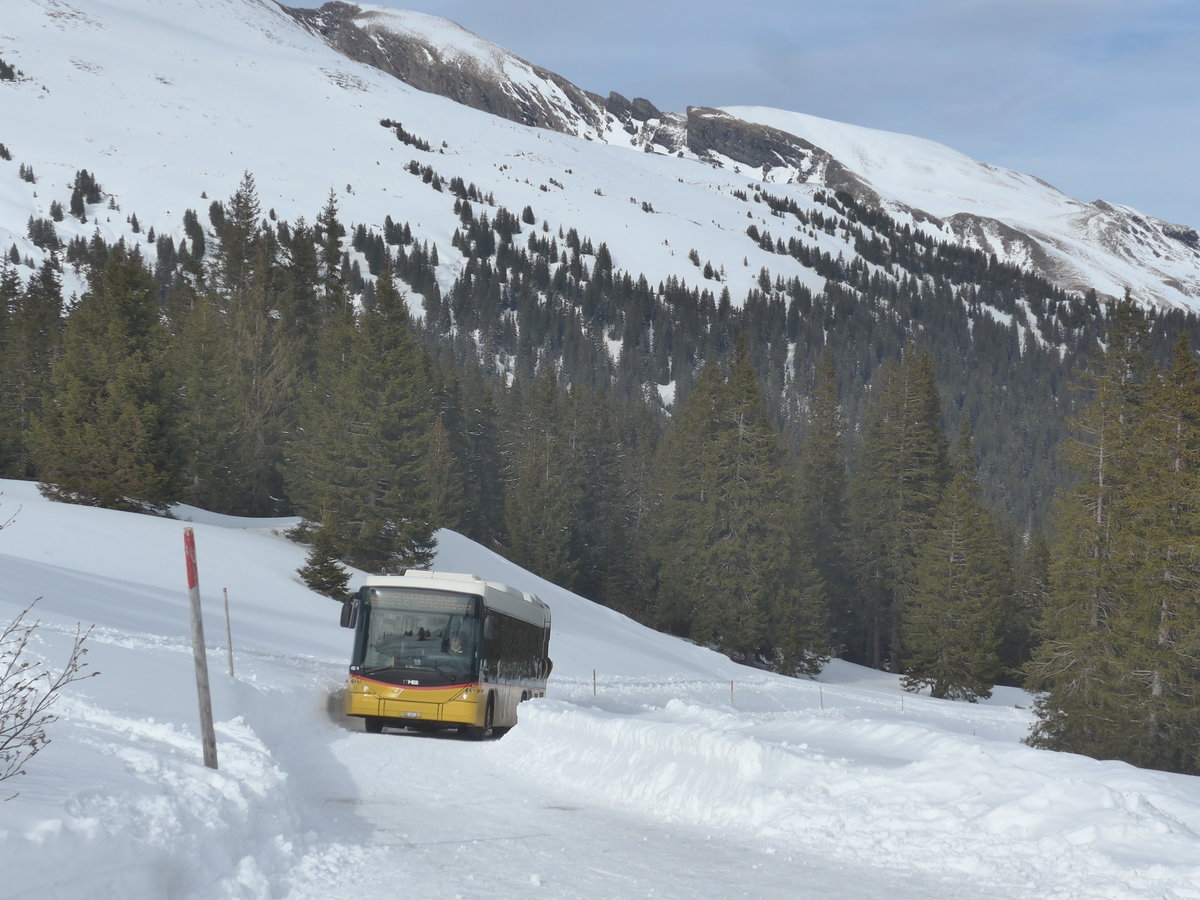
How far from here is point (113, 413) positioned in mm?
35094

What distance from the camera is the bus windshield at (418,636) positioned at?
18.1 meters

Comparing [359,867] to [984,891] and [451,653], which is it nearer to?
[984,891]

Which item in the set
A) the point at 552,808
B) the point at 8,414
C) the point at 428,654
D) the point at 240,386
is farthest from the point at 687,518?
the point at 552,808

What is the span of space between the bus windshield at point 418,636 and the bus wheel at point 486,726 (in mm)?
905

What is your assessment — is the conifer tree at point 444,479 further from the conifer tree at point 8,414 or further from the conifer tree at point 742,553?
the conifer tree at point 8,414

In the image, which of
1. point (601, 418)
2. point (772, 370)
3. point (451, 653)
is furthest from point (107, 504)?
point (772, 370)

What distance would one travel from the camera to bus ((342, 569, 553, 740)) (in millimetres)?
17797

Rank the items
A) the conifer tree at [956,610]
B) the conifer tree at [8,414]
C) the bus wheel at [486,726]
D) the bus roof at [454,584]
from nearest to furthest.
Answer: the bus wheel at [486,726] → the bus roof at [454,584] → the conifer tree at [8,414] → the conifer tree at [956,610]

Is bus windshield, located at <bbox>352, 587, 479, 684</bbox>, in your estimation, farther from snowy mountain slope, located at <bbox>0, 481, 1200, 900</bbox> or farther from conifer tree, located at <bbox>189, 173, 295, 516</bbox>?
conifer tree, located at <bbox>189, 173, 295, 516</bbox>

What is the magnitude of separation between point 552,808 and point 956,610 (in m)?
43.5

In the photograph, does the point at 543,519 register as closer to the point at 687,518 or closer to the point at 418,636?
the point at 687,518

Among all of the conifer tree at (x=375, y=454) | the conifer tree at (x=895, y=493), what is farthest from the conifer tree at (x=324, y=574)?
the conifer tree at (x=895, y=493)

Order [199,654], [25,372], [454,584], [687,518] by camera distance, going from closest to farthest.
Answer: [199,654] < [454,584] < [25,372] < [687,518]

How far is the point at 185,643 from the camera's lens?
21000 millimetres
